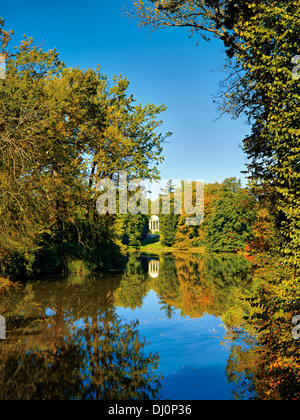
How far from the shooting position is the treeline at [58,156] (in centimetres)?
1263

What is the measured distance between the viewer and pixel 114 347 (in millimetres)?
8531

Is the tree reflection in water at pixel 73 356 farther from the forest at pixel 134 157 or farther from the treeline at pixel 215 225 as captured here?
the treeline at pixel 215 225

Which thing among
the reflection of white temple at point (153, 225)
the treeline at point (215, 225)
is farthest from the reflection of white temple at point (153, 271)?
the reflection of white temple at point (153, 225)

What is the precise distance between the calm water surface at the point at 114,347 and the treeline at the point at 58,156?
12.3 ft

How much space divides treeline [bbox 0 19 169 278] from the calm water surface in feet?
12.3

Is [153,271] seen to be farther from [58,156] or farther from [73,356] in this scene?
[73,356]

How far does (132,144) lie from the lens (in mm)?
25281

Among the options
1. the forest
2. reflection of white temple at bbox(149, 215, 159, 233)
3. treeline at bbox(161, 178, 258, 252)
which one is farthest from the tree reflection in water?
reflection of white temple at bbox(149, 215, 159, 233)

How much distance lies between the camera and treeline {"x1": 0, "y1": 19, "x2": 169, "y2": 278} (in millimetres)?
12631
